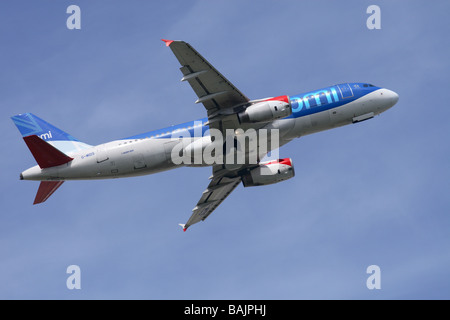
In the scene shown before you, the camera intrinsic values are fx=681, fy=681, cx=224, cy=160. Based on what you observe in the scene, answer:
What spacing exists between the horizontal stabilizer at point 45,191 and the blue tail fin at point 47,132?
342 cm

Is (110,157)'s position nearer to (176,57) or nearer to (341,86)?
(176,57)

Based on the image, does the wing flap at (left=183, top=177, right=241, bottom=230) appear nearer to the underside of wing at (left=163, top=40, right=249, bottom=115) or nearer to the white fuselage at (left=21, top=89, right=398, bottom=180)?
the white fuselage at (left=21, top=89, right=398, bottom=180)

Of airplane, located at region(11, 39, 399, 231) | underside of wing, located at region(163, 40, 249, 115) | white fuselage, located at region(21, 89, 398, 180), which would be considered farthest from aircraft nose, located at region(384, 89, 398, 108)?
underside of wing, located at region(163, 40, 249, 115)

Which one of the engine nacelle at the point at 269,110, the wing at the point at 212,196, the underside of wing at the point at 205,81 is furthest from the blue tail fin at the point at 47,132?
the engine nacelle at the point at 269,110

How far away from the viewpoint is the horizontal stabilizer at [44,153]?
59562 millimetres

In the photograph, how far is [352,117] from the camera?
63500 mm

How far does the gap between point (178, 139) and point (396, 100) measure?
21.3 metres

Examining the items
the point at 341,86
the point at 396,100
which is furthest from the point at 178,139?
the point at 396,100

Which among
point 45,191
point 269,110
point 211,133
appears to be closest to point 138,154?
point 211,133

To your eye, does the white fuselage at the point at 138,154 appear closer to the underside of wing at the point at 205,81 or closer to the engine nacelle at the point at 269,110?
the engine nacelle at the point at 269,110

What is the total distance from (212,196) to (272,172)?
7.14 m

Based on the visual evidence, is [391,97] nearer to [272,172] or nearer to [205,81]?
[272,172]

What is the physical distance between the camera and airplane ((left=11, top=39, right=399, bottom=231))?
59656 millimetres

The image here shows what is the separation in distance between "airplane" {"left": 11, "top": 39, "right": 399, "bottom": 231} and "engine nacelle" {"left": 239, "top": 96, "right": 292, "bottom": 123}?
87mm
